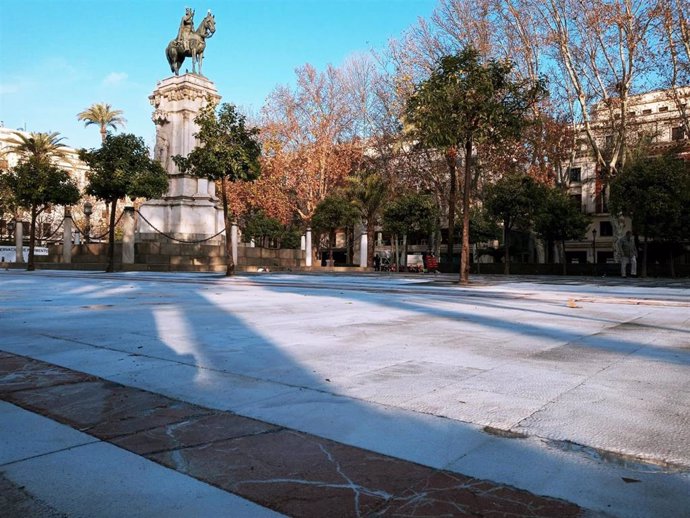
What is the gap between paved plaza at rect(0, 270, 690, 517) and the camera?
222cm

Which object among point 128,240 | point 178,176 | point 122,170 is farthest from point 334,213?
point 122,170

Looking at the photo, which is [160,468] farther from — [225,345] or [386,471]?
[225,345]

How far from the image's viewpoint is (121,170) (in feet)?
74.6

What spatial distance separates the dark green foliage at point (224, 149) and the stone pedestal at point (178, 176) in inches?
330

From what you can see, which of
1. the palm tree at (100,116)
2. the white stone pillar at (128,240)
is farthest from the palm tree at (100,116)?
the white stone pillar at (128,240)

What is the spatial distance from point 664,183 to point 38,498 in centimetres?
3046

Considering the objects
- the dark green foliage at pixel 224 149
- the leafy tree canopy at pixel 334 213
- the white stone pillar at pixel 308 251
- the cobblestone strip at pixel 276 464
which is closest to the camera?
the cobblestone strip at pixel 276 464

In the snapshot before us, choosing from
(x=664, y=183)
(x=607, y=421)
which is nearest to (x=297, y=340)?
(x=607, y=421)

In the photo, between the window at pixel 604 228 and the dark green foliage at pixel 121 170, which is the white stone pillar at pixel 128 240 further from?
the window at pixel 604 228

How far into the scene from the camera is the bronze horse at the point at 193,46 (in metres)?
29.7

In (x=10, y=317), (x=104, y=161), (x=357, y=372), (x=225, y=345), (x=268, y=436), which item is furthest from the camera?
(x=104, y=161)

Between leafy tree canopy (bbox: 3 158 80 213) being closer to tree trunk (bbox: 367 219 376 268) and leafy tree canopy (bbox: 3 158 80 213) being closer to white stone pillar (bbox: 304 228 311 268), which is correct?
white stone pillar (bbox: 304 228 311 268)

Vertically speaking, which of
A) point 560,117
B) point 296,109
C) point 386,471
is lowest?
point 386,471

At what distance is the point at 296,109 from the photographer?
140 ft
